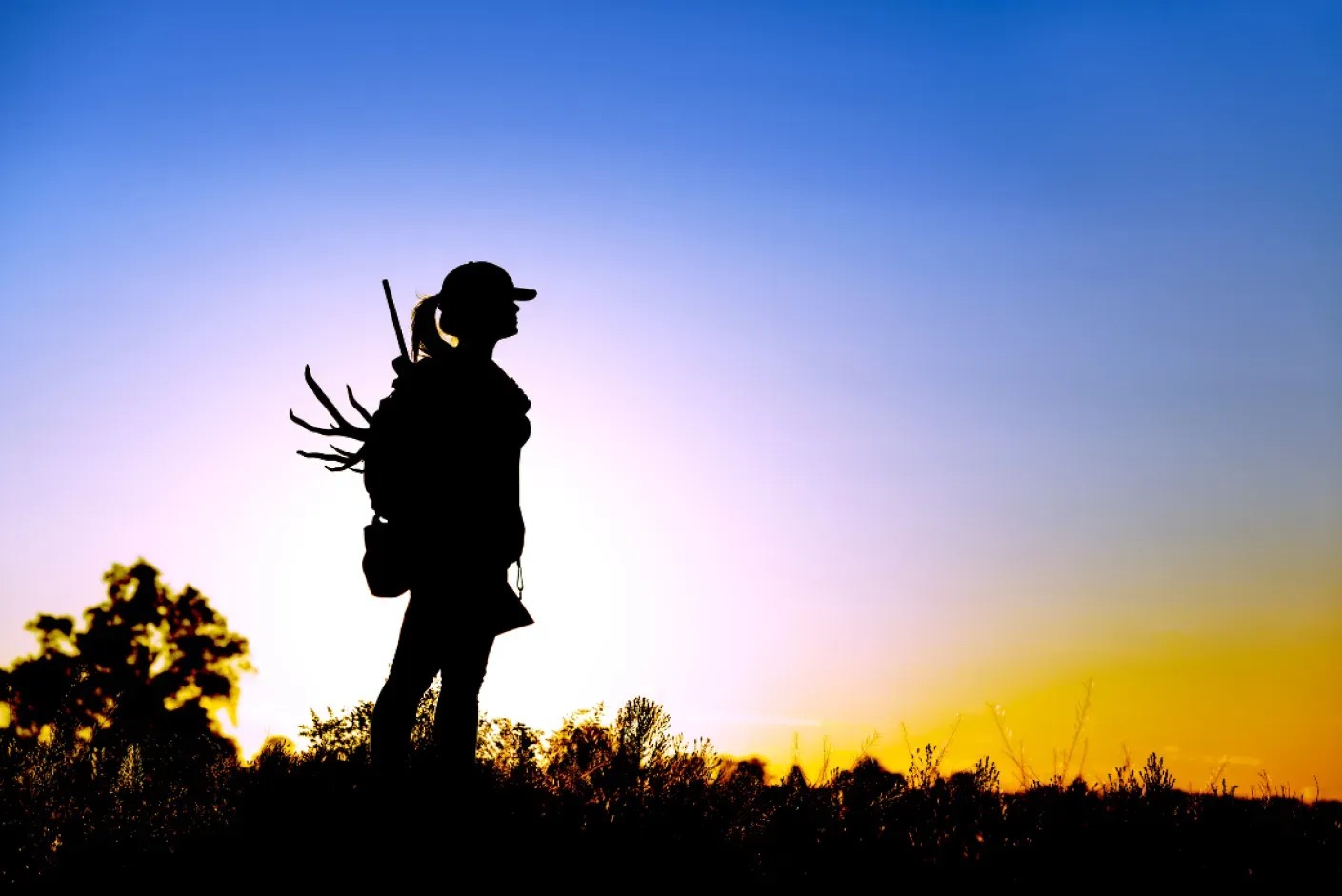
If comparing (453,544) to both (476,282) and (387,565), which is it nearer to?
(387,565)

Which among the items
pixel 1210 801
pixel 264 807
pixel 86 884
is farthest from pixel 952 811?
pixel 86 884

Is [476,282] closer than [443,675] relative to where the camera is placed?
No

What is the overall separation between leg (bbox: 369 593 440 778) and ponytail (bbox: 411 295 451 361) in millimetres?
1384

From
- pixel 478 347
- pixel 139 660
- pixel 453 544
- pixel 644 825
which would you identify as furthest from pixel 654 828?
pixel 139 660

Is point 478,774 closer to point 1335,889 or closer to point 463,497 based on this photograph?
point 463,497

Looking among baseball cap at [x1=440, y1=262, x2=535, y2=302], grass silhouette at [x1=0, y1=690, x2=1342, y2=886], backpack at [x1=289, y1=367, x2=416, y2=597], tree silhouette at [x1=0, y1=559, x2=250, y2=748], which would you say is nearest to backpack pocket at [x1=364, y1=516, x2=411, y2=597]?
backpack at [x1=289, y1=367, x2=416, y2=597]

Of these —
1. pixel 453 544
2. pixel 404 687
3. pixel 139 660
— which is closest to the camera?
pixel 404 687

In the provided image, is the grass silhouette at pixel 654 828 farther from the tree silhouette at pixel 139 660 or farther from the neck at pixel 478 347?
the tree silhouette at pixel 139 660

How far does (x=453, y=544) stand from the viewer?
15.2 ft

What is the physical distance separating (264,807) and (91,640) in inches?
1150

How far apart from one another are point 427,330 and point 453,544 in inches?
49.5

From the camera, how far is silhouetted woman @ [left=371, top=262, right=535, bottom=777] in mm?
4547

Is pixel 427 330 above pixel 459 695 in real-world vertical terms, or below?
above

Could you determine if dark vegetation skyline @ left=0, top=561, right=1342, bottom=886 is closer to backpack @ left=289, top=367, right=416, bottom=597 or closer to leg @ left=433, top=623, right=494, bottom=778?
leg @ left=433, top=623, right=494, bottom=778
